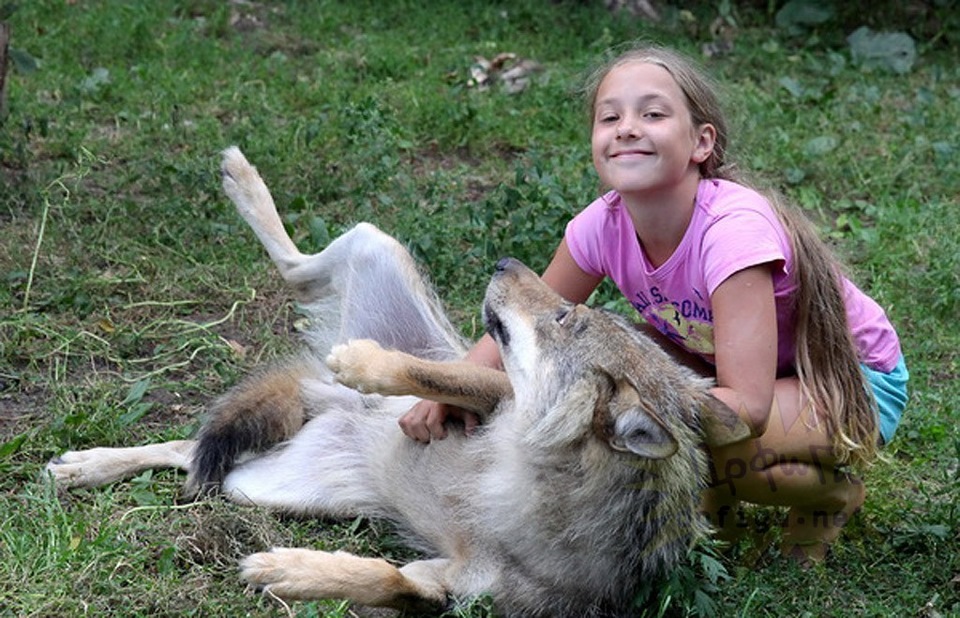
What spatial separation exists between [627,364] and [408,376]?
26.2 inches

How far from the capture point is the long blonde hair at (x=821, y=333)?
4098mm

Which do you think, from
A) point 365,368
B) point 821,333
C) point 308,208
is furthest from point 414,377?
point 308,208

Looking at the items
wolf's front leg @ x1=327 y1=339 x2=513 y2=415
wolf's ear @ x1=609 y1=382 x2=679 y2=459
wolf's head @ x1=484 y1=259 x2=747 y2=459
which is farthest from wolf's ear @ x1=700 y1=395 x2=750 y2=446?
wolf's front leg @ x1=327 y1=339 x2=513 y2=415

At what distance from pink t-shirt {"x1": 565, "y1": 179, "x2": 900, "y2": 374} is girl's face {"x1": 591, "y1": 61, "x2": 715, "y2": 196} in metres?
0.14

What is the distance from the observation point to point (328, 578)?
12.4 feet

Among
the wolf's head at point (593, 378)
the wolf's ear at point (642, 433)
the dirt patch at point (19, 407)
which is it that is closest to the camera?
the wolf's ear at point (642, 433)

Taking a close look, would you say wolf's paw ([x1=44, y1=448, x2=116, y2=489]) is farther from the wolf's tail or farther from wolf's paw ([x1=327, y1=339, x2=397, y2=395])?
wolf's paw ([x1=327, y1=339, x2=397, y2=395])

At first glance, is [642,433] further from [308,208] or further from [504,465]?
[308,208]

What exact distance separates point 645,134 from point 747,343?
738mm

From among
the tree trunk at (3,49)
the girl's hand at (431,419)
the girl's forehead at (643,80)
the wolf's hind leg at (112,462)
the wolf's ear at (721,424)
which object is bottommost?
the wolf's hind leg at (112,462)

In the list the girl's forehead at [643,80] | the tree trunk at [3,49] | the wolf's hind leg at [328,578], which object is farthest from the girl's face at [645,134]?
the tree trunk at [3,49]

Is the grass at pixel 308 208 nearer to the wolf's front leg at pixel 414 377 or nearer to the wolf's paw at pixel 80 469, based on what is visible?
the wolf's paw at pixel 80 469

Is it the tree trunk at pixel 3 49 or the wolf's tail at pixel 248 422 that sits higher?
the tree trunk at pixel 3 49

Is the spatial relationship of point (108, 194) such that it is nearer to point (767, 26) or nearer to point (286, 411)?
point (286, 411)
